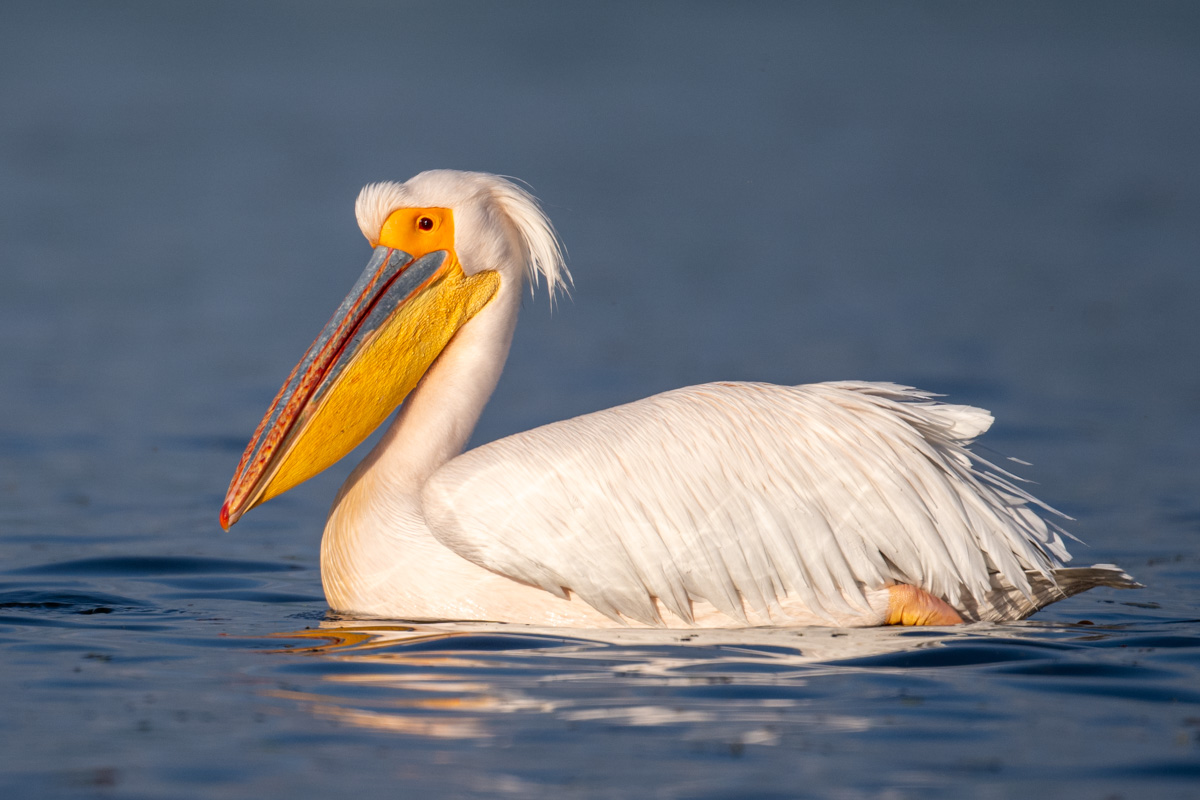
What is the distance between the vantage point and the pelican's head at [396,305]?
16.5 ft

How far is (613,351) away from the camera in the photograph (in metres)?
10.8

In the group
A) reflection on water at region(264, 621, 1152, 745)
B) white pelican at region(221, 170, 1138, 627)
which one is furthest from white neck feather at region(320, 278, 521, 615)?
reflection on water at region(264, 621, 1152, 745)

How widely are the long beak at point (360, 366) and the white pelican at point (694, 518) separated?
1 centimetres

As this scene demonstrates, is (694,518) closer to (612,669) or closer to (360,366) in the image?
(612,669)

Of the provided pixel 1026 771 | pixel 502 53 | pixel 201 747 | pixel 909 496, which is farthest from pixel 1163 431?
pixel 502 53

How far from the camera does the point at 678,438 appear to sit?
457 centimetres

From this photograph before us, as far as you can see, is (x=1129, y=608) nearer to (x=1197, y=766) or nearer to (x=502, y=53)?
(x=1197, y=766)

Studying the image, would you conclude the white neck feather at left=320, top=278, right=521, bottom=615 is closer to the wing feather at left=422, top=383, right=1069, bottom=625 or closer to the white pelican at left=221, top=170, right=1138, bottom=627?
the white pelican at left=221, top=170, right=1138, bottom=627

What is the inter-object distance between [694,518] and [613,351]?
6382 millimetres

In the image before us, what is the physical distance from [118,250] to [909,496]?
11.4 meters

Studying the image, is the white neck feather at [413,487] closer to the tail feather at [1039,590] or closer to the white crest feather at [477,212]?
the white crest feather at [477,212]

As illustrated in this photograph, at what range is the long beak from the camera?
16.5 ft

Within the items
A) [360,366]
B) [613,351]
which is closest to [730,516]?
[360,366]

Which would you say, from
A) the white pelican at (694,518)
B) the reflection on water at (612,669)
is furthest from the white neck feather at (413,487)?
the reflection on water at (612,669)
